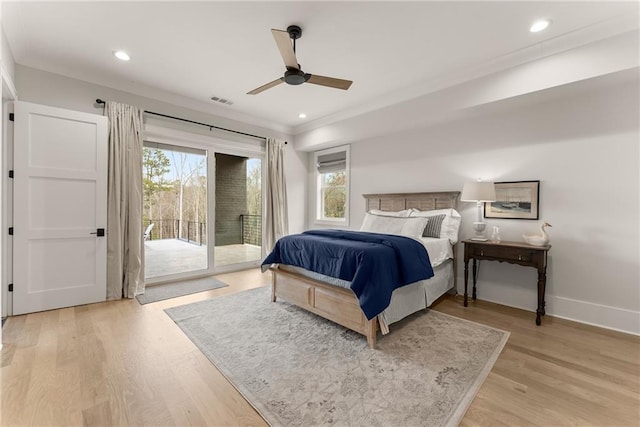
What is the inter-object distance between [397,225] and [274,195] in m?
2.62

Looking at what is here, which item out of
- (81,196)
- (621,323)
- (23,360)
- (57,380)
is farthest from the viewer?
(81,196)

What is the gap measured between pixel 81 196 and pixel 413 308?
4.15 m

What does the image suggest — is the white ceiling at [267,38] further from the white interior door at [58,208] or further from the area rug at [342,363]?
the area rug at [342,363]

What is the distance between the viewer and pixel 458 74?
342 cm

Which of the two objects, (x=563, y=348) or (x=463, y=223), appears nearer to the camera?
(x=563, y=348)

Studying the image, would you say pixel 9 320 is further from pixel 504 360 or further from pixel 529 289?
pixel 529 289

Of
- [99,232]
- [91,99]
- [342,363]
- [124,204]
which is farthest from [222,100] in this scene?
[342,363]

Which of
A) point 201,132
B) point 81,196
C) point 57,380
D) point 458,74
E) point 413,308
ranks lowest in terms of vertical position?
point 57,380

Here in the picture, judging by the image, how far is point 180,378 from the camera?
2021 millimetres

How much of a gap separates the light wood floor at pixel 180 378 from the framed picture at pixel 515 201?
4.20ft

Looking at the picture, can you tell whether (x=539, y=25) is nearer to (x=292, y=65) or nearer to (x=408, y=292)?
(x=292, y=65)

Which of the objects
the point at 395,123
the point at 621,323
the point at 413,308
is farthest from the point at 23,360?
the point at 621,323

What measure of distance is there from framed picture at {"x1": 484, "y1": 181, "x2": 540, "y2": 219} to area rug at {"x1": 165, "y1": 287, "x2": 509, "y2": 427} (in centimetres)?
153

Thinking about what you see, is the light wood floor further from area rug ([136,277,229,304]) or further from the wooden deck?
the wooden deck
